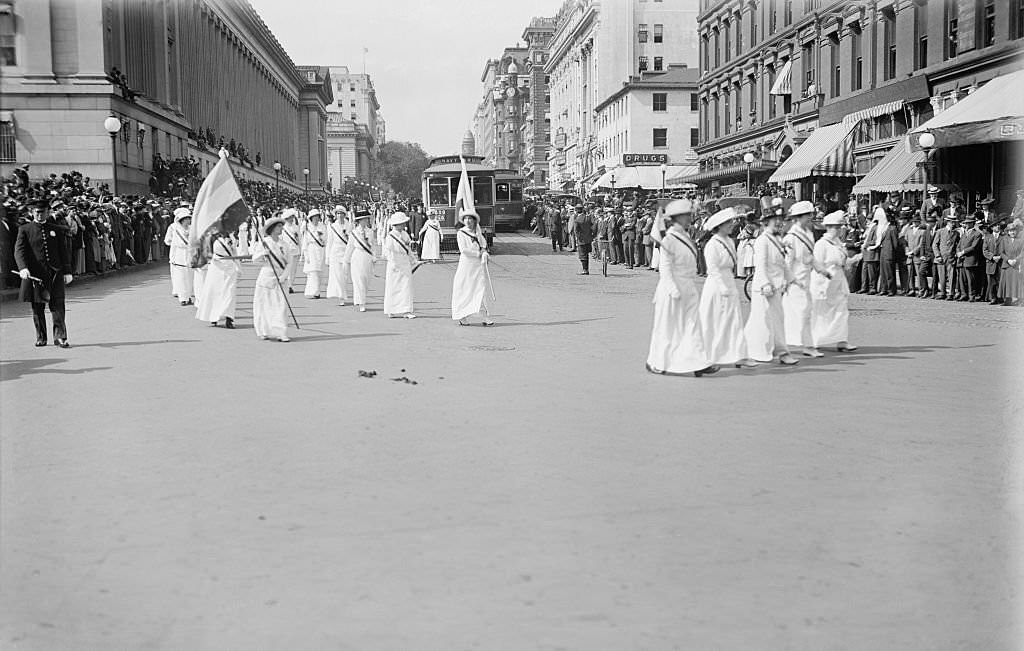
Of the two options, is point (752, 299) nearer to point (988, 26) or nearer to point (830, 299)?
point (830, 299)

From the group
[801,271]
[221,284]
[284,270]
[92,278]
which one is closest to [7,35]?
[92,278]

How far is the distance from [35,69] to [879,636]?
3940 centimetres

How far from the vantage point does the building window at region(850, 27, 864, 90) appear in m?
35.9

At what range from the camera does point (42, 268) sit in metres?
13.7

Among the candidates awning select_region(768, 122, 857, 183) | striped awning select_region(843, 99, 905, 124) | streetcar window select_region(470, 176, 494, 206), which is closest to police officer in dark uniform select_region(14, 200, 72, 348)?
striped awning select_region(843, 99, 905, 124)

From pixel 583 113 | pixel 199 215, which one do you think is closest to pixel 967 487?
pixel 199 215

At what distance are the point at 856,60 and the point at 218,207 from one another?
2630 cm

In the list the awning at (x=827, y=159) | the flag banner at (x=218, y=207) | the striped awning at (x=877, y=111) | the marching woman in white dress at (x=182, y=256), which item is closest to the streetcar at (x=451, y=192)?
the awning at (x=827, y=159)

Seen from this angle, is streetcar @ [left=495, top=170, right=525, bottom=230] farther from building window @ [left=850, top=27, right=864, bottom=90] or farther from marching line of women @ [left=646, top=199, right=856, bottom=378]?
marching line of women @ [left=646, top=199, right=856, bottom=378]

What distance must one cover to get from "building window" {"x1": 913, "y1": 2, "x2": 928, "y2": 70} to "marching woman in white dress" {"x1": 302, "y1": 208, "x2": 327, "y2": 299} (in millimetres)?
16735

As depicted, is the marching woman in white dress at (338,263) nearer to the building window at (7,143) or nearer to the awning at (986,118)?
the awning at (986,118)

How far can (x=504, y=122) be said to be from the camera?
165750 mm

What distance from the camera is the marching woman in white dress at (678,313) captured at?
36.8 ft

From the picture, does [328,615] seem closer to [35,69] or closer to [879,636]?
[879,636]
